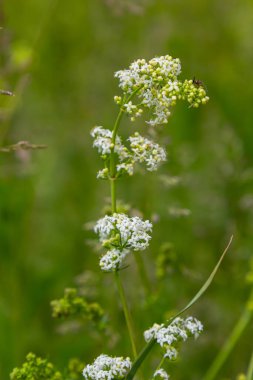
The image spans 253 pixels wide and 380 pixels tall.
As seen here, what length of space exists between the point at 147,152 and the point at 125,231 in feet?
0.87

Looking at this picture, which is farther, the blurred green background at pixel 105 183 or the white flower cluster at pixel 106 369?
the blurred green background at pixel 105 183

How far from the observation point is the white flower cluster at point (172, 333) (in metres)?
2.10

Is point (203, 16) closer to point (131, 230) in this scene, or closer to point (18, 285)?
point (18, 285)

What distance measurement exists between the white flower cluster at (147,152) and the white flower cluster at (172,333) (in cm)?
47

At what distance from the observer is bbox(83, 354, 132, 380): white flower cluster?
6.75 ft

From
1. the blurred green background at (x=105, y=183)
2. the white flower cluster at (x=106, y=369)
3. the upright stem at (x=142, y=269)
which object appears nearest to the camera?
the white flower cluster at (x=106, y=369)

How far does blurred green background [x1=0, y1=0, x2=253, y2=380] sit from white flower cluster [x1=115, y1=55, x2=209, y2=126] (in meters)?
0.86

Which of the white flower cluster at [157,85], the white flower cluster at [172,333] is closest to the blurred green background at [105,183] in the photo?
the white flower cluster at [172,333]

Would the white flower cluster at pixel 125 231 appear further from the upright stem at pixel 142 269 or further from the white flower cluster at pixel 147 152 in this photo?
the upright stem at pixel 142 269

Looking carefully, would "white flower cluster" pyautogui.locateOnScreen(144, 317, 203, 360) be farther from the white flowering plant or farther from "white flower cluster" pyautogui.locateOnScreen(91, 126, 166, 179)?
"white flower cluster" pyautogui.locateOnScreen(91, 126, 166, 179)

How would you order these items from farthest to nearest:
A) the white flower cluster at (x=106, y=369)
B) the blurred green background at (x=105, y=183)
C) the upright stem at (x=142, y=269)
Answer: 1. the blurred green background at (x=105, y=183)
2. the upright stem at (x=142, y=269)
3. the white flower cluster at (x=106, y=369)

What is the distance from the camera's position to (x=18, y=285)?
4215mm

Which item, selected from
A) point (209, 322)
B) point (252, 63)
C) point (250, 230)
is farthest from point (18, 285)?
point (252, 63)

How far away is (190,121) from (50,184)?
50.6 inches
